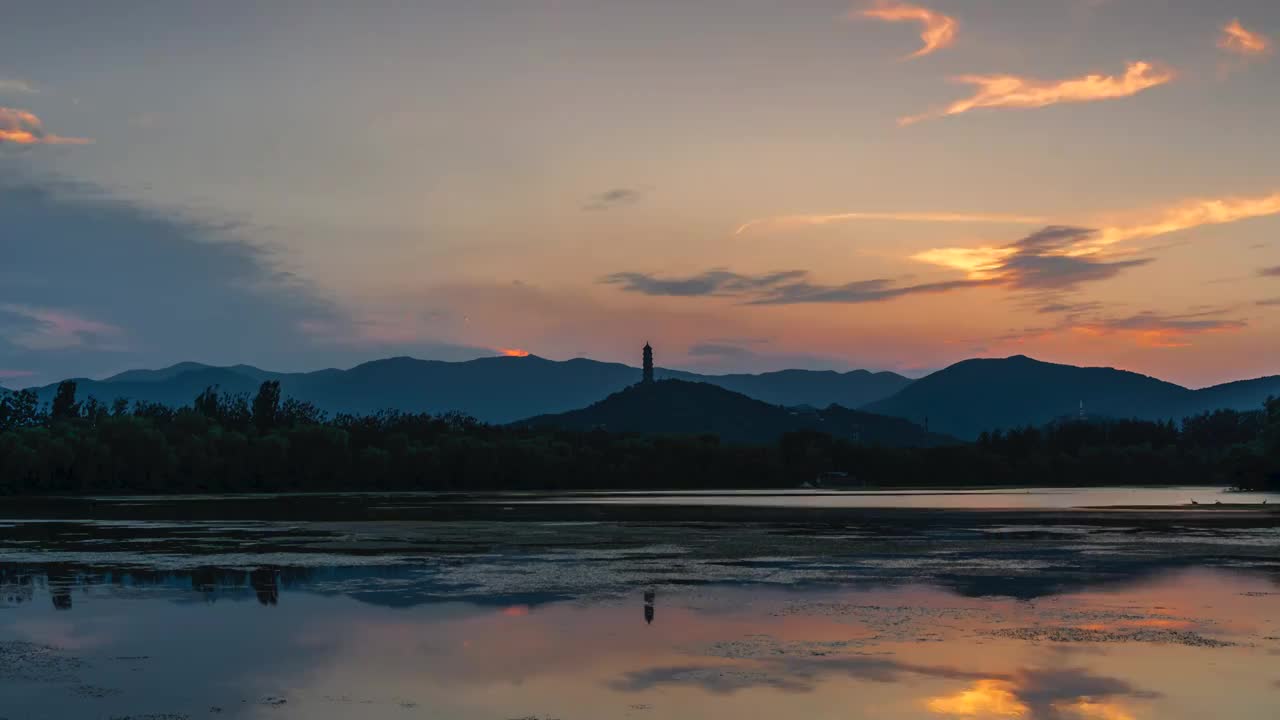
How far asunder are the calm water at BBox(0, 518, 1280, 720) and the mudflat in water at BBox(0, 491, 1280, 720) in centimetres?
10

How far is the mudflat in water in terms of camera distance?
21.5 meters

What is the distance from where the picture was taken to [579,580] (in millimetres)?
40312

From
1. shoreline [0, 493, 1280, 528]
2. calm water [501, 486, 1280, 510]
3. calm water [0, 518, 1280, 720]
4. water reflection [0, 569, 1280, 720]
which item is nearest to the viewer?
water reflection [0, 569, 1280, 720]

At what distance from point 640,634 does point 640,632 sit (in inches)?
11.7

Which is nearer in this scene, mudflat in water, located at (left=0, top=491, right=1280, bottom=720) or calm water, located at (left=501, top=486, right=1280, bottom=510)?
mudflat in water, located at (left=0, top=491, right=1280, bottom=720)

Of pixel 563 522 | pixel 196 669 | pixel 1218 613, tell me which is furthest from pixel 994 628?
pixel 563 522

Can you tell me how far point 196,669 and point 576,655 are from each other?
24.4 feet

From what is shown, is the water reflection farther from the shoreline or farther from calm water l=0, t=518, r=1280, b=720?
the shoreline

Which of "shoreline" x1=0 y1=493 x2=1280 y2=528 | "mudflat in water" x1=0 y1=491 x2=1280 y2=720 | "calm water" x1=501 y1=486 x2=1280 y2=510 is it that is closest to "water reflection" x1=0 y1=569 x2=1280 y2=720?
"mudflat in water" x1=0 y1=491 x2=1280 y2=720

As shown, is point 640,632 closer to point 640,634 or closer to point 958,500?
point 640,634

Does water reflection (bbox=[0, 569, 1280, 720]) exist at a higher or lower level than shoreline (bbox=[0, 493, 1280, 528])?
lower

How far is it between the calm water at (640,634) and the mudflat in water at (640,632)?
98 millimetres

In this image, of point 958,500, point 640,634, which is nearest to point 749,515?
point 958,500

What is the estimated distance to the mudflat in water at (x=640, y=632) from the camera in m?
21.5
